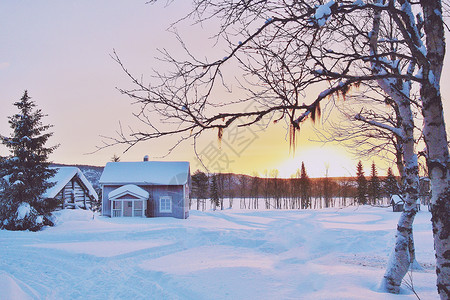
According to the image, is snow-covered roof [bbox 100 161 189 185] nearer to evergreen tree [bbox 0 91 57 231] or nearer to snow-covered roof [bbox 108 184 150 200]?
snow-covered roof [bbox 108 184 150 200]

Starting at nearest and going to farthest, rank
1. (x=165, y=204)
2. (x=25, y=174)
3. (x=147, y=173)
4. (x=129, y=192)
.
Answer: (x=25, y=174) < (x=129, y=192) < (x=165, y=204) < (x=147, y=173)

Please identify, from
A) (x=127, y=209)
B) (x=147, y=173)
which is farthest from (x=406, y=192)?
(x=147, y=173)

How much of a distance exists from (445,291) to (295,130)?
2.59 metres

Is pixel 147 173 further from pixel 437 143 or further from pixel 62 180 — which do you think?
pixel 437 143

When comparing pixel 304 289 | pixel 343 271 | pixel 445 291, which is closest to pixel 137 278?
pixel 304 289

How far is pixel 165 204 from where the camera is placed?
3012 centimetres

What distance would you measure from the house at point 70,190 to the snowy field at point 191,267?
16.8 ft

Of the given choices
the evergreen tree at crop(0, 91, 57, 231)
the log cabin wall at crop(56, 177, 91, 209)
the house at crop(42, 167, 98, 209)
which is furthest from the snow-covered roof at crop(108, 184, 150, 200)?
the evergreen tree at crop(0, 91, 57, 231)

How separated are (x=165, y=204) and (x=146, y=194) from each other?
6.63 feet

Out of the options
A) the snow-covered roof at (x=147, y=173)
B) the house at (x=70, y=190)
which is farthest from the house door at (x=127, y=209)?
the house at (x=70, y=190)

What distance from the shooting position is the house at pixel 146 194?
2967 cm

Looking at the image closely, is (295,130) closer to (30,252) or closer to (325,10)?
(325,10)

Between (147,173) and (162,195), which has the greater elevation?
(147,173)

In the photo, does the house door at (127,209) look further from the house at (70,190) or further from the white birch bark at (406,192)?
the white birch bark at (406,192)
